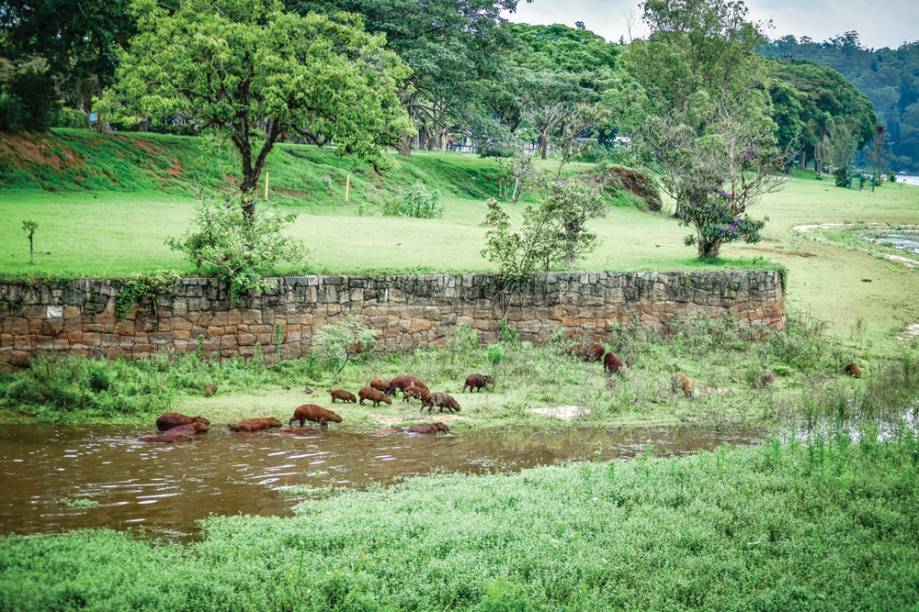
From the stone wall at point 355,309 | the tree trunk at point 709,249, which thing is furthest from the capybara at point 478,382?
the tree trunk at point 709,249

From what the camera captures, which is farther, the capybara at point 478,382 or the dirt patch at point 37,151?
the dirt patch at point 37,151

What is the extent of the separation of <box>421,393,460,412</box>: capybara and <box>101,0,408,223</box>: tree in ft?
17.8

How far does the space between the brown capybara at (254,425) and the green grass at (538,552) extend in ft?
10.2

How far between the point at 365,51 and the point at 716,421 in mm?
10769

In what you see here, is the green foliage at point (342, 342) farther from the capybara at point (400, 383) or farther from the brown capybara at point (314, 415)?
the brown capybara at point (314, 415)

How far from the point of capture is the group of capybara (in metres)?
11.8

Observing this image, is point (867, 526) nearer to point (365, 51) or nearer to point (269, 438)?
point (269, 438)

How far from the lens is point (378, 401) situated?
1355 cm

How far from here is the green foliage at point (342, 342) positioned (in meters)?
15.3

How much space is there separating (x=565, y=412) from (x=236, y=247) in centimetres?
660

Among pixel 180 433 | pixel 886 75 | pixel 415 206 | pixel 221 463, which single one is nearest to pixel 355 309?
pixel 180 433

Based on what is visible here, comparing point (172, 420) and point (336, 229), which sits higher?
point (336, 229)

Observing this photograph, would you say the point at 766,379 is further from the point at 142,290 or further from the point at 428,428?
the point at 142,290

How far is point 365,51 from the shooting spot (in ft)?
60.0
